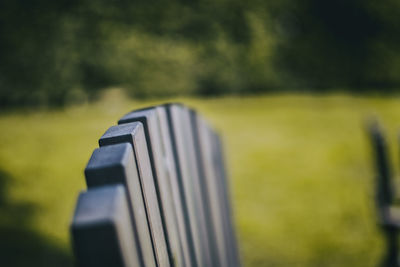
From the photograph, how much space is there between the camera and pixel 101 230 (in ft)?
1.39

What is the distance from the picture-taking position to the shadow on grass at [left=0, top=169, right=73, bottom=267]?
11.8 feet

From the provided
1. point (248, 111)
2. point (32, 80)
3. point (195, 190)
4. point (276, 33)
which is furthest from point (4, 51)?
point (195, 190)

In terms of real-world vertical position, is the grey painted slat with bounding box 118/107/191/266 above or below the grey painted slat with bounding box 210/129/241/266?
above

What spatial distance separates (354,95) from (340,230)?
8.18 meters

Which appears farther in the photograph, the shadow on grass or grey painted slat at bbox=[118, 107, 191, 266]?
the shadow on grass

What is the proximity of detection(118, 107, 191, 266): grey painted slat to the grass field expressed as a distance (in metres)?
2.94

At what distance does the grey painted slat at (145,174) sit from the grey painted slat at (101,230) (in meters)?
0.12

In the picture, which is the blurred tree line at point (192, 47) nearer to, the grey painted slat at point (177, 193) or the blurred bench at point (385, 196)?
the blurred bench at point (385, 196)

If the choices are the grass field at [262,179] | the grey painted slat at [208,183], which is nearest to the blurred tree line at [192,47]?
the grass field at [262,179]

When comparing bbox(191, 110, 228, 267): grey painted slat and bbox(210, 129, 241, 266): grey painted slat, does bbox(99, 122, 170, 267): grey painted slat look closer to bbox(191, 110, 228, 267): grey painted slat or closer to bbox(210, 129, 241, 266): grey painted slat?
bbox(191, 110, 228, 267): grey painted slat

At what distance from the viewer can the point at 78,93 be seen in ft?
32.2

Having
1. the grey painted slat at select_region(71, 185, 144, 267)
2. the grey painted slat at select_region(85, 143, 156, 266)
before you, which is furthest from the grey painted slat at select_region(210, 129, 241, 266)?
the grey painted slat at select_region(71, 185, 144, 267)

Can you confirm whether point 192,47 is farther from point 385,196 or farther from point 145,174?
point 145,174

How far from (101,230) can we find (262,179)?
523 cm
